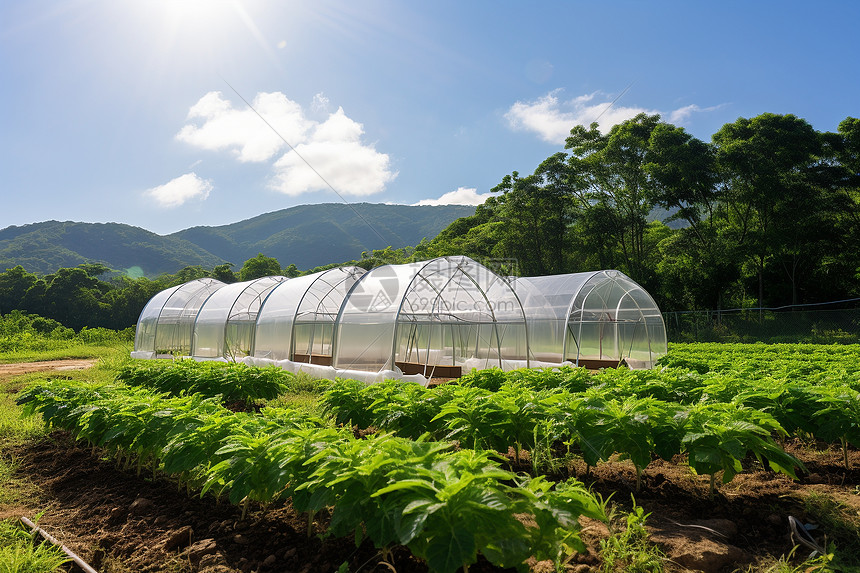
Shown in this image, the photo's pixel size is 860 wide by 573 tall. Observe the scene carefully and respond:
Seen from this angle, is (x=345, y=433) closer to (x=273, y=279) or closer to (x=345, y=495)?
(x=345, y=495)

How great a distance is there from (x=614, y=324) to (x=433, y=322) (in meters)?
6.66

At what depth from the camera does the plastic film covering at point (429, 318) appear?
44.4ft

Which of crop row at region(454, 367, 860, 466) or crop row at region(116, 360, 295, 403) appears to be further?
crop row at region(116, 360, 295, 403)

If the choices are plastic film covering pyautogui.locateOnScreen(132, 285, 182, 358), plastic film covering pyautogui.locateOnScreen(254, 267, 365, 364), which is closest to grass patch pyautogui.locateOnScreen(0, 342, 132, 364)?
plastic film covering pyautogui.locateOnScreen(132, 285, 182, 358)

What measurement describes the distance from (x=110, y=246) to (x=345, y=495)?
152 metres

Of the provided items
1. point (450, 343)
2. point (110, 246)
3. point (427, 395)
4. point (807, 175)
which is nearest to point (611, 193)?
point (807, 175)

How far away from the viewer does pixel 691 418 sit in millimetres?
4215

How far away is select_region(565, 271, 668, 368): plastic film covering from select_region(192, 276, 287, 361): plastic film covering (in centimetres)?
1206

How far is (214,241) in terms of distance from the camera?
175000 mm

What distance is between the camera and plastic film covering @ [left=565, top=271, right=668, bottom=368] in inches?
645

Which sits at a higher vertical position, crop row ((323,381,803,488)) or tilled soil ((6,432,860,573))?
crop row ((323,381,803,488))

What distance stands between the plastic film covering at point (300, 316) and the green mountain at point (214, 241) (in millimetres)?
85099

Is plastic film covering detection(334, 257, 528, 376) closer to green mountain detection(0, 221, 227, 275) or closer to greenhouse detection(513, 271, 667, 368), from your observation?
greenhouse detection(513, 271, 667, 368)

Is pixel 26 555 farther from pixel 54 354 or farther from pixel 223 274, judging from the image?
pixel 223 274
